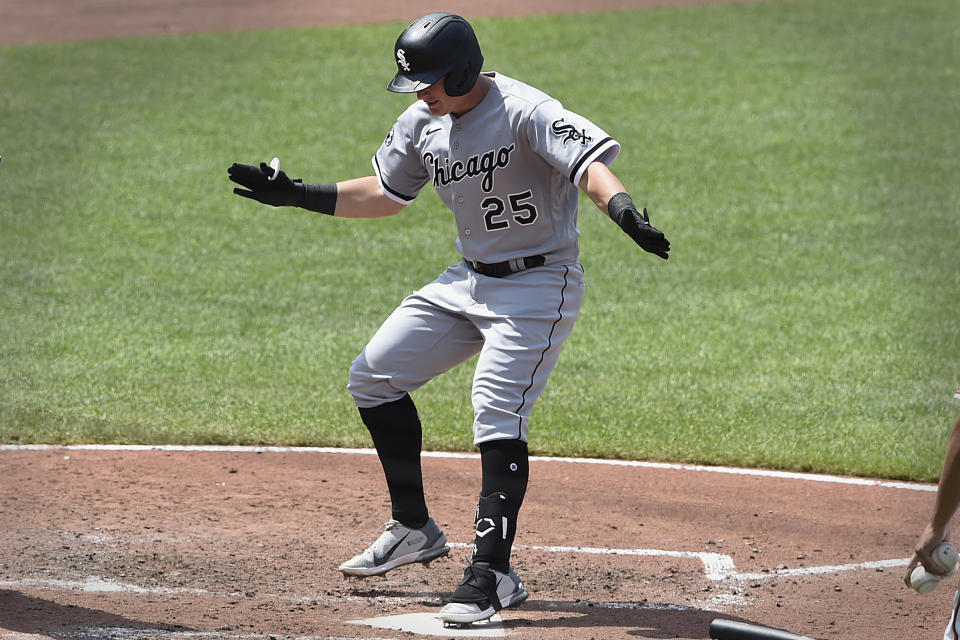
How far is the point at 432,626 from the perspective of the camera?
4.13 metres

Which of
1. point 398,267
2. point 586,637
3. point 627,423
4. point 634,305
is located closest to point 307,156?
point 398,267

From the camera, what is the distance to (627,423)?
7156 mm

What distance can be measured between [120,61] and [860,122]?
934cm

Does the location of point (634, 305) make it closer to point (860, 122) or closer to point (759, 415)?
point (759, 415)

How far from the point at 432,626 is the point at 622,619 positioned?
0.66 metres

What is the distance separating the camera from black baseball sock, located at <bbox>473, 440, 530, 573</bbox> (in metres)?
4.23

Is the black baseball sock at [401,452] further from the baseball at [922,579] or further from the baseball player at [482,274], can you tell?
the baseball at [922,579]

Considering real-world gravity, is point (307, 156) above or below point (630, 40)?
below

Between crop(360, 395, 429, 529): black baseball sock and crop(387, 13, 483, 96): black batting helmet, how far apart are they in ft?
3.89

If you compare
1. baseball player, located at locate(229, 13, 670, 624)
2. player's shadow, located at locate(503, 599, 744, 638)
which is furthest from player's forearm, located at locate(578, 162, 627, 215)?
player's shadow, located at locate(503, 599, 744, 638)

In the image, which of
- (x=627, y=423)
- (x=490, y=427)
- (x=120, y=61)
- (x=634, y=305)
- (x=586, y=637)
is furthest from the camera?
(x=120, y=61)

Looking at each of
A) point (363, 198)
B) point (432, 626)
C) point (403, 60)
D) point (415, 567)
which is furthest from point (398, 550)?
point (403, 60)

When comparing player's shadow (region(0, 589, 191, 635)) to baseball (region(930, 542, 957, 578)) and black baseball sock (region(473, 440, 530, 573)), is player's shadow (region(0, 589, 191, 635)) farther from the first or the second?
baseball (region(930, 542, 957, 578))

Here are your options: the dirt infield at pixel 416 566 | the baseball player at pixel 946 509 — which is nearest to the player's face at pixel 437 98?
the dirt infield at pixel 416 566
